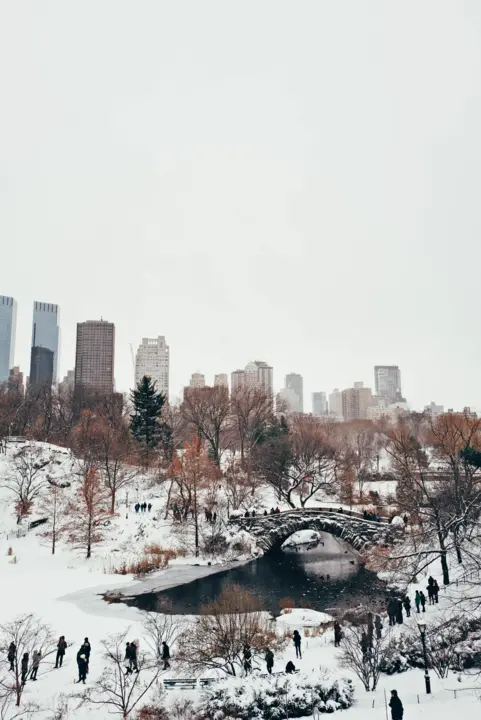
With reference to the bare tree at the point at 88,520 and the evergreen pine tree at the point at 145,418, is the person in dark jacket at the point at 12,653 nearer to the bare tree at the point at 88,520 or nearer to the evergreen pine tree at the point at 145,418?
the bare tree at the point at 88,520

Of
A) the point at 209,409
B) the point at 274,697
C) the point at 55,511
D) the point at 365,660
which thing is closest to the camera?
the point at 274,697

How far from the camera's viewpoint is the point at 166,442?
61.7m

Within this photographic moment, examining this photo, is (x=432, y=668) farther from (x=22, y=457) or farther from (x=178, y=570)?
(x=22, y=457)

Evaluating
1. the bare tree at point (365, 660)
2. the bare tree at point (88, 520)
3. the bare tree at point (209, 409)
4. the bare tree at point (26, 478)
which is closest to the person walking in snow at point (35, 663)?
the bare tree at point (365, 660)

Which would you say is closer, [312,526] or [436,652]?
[436,652]

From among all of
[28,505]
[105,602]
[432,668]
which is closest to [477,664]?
[432,668]

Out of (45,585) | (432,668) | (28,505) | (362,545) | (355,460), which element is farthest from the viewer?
(355,460)

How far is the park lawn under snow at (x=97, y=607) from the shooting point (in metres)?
15.8

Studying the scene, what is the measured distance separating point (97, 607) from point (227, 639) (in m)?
12.8

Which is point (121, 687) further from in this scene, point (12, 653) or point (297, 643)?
point (297, 643)

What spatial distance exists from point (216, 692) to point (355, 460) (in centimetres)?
4792

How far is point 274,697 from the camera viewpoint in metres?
16.4

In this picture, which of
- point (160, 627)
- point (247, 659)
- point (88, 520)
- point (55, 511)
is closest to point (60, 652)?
point (160, 627)

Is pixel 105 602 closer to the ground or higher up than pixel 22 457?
closer to the ground
